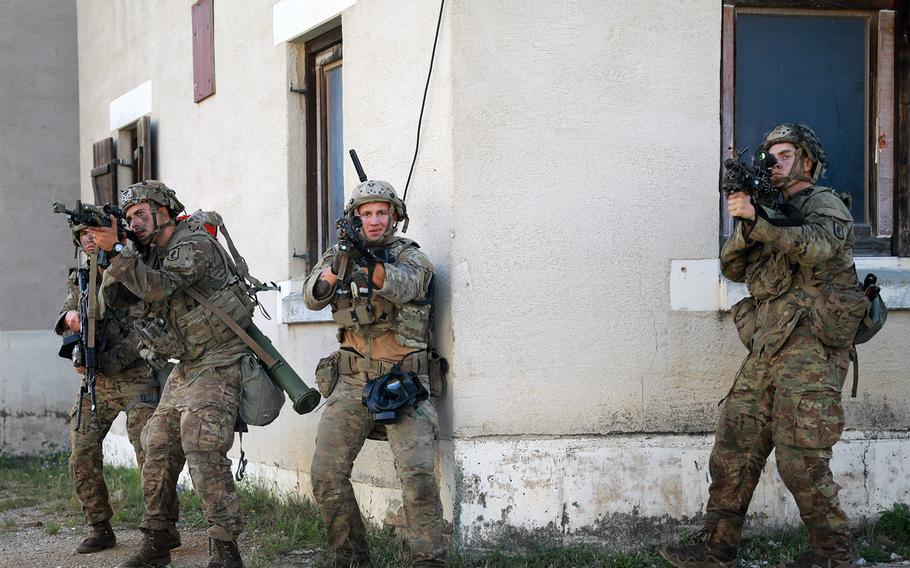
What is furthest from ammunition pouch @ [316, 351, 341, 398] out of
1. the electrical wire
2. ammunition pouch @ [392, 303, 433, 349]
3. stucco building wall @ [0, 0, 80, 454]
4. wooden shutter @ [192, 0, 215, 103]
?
stucco building wall @ [0, 0, 80, 454]

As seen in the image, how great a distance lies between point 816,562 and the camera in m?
4.68

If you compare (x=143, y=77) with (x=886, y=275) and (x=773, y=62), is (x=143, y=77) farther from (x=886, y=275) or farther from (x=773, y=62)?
(x=886, y=275)

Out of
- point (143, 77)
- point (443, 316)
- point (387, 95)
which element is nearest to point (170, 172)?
point (143, 77)

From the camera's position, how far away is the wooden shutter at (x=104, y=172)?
9422 millimetres

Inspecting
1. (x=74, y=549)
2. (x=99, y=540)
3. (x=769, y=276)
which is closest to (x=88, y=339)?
(x=99, y=540)

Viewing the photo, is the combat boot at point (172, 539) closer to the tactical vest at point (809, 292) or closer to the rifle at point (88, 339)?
the rifle at point (88, 339)

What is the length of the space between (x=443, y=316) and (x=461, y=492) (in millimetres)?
888

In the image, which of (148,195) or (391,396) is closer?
(391,396)

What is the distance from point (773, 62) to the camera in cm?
585

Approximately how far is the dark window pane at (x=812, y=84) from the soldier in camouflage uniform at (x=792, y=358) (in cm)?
103

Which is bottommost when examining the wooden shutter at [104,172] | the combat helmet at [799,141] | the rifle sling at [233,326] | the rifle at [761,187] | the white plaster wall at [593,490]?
the white plaster wall at [593,490]

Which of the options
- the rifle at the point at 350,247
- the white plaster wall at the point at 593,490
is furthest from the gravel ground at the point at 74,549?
the rifle at the point at 350,247

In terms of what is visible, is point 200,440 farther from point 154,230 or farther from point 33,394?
point 33,394

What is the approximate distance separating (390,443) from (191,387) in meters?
1.12
